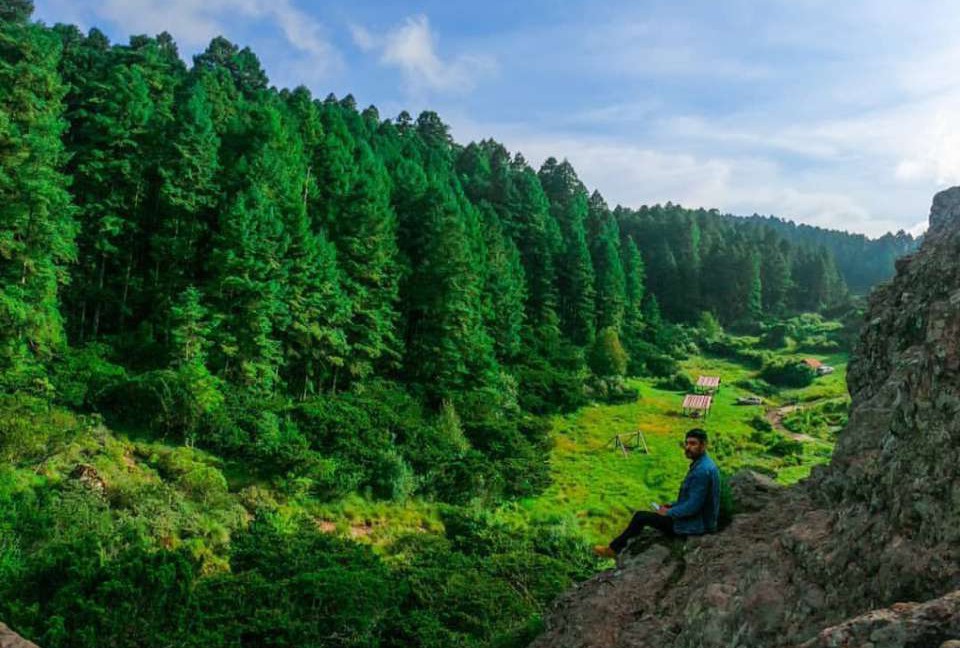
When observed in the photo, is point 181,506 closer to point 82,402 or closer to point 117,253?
point 82,402

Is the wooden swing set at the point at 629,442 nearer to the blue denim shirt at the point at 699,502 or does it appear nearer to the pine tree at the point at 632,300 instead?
the pine tree at the point at 632,300

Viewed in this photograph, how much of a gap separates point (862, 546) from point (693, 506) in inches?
120

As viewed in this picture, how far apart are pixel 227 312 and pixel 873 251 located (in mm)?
202177

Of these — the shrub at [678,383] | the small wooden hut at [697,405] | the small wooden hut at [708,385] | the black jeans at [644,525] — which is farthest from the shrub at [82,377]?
the shrub at [678,383]

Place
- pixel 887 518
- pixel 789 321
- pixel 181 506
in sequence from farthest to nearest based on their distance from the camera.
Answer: pixel 789 321, pixel 181 506, pixel 887 518

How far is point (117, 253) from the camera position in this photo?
109 ft

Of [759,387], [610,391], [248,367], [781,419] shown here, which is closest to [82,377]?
[248,367]

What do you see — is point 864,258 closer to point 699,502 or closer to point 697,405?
point 697,405

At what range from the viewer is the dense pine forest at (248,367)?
51.8ft

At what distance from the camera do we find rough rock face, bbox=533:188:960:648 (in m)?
4.82

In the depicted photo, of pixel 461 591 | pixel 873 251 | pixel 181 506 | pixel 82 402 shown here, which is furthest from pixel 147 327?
pixel 873 251

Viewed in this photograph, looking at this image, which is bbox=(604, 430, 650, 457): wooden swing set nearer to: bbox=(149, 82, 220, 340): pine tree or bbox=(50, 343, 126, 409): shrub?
bbox=(149, 82, 220, 340): pine tree

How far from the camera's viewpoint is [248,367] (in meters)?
31.2

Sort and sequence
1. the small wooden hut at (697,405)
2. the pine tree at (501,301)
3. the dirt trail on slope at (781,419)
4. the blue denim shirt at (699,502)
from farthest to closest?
the pine tree at (501,301) < the small wooden hut at (697,405) < the dirt trail on slope at (781,419) < the blue denim shirt at (699,502)
